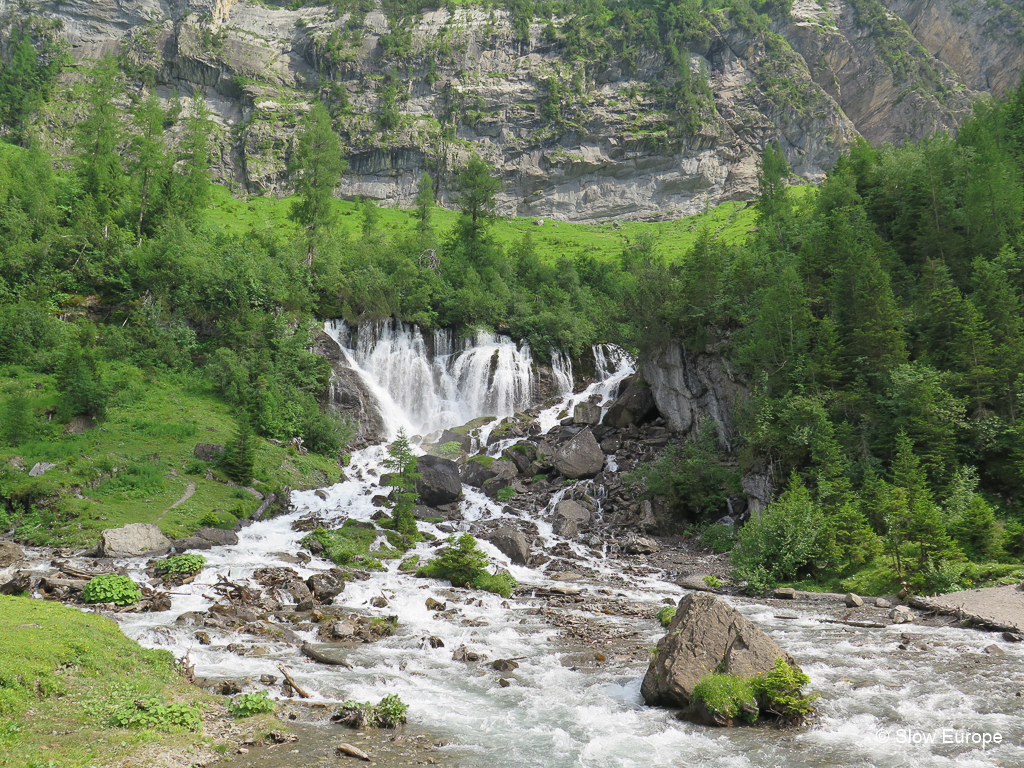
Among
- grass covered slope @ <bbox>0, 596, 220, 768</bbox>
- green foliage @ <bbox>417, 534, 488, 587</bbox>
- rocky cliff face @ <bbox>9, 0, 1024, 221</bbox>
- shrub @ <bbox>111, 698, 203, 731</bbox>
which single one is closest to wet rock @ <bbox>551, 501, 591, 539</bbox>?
green foliage @ <bbox>417, 534, 488, 587</bbox>

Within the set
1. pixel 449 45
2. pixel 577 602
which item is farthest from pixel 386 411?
pixel 449 45

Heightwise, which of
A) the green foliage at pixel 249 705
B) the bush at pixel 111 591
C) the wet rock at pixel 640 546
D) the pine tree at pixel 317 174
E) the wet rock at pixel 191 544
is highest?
the pine tree at pixel 317 174

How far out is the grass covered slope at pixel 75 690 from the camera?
8.24m

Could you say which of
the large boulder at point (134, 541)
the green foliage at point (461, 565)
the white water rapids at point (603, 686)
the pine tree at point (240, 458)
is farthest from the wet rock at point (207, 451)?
the green foliage at point (461, 565)

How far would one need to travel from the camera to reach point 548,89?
136625mm

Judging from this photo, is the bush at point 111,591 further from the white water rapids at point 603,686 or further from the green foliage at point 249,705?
the green foliage at point 249,705

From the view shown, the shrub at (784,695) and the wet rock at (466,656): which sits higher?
the shrub at (784,695)

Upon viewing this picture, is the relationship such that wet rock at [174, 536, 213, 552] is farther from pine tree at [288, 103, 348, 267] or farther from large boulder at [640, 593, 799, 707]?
pine tree at [288, 103, 348, 267]

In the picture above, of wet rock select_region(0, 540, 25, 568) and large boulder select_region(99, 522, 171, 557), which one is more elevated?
wet rock select_region(0, 540, 25, 568)

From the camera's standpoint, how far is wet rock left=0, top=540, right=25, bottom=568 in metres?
20.4

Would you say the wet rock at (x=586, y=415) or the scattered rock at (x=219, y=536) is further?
the wet rock at (x=586, y=415)

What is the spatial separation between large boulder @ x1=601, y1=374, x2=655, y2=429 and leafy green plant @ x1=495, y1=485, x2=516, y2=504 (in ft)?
38.4

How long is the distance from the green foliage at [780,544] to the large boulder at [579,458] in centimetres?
1608

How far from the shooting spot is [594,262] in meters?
85.2
